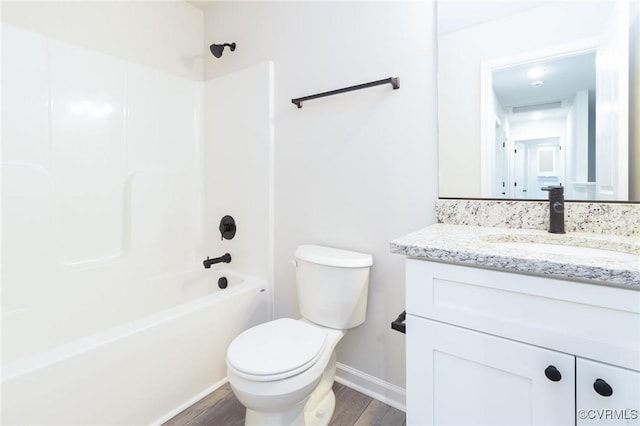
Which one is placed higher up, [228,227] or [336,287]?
[228,227]

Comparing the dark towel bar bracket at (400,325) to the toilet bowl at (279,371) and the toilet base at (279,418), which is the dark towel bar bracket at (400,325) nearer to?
the toilet bowl at (279,371)

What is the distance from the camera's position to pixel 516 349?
0.81m

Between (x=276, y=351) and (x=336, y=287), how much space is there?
404 mm

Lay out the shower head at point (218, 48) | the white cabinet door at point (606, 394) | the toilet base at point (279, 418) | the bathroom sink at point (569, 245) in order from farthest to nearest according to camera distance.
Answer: the shower head at point (218, 48) < the toilet base at point (279, 418) < the bathroom sink at point (569, 245) < the white cabinet door at point (606, 394)

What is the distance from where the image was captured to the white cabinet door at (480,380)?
2.55 feet

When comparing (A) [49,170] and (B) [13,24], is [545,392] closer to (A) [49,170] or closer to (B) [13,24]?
(A) [49,170]

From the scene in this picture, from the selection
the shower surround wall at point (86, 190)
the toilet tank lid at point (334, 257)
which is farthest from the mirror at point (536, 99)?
the shower surround wall at point (86, 190)

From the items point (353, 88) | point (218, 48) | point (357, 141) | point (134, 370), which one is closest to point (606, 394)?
point (357, 141)

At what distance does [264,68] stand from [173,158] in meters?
0.88

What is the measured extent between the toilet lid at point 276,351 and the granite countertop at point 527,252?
558 millimetres

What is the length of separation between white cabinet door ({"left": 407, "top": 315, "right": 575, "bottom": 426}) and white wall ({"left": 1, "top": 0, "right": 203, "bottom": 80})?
219cm

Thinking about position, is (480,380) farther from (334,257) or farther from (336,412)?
(336,412)

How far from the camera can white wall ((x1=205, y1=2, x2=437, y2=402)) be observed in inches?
57.5

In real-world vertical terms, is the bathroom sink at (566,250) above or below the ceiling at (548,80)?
below
